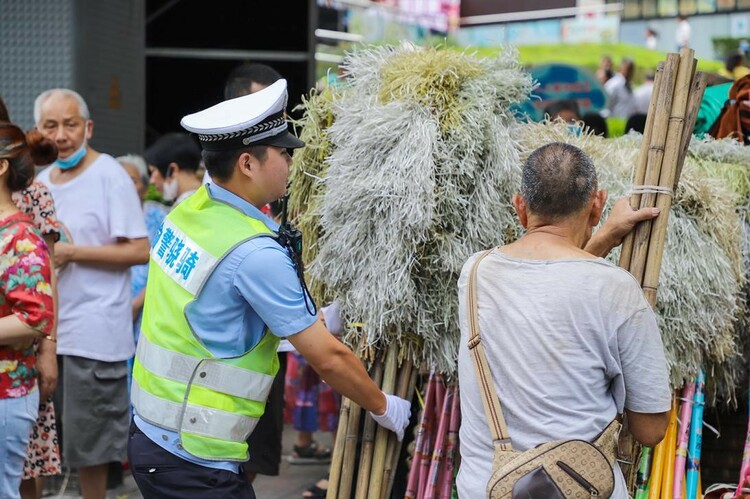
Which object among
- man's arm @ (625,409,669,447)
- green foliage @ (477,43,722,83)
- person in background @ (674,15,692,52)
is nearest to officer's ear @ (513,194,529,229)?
man's arm @ (625,409,669,447)

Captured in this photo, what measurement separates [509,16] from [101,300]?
1552 cm

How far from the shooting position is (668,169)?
268cm

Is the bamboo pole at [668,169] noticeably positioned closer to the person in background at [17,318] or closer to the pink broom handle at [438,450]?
the pink broom handle at [438,450]

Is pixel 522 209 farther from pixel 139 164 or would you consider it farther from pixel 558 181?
pixel 139 164

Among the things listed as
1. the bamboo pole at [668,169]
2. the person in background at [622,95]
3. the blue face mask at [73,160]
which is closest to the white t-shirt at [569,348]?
the bamboo pole at [668,169]

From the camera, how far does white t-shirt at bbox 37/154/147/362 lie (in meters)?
4.39

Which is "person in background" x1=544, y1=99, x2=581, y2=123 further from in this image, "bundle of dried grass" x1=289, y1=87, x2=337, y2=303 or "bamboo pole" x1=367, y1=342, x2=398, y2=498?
"bamboo pole" x1=367, y1=342, x2=398, y2=498

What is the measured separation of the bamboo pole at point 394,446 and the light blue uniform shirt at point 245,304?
3.14 feet

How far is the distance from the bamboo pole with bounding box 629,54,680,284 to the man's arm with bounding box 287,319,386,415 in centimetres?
82

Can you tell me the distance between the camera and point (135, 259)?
14.7 feet

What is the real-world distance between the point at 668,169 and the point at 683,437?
127 cm

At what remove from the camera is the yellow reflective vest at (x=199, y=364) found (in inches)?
94.2

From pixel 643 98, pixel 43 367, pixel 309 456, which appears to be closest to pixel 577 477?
pixel 43 367

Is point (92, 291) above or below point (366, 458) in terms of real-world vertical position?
above
